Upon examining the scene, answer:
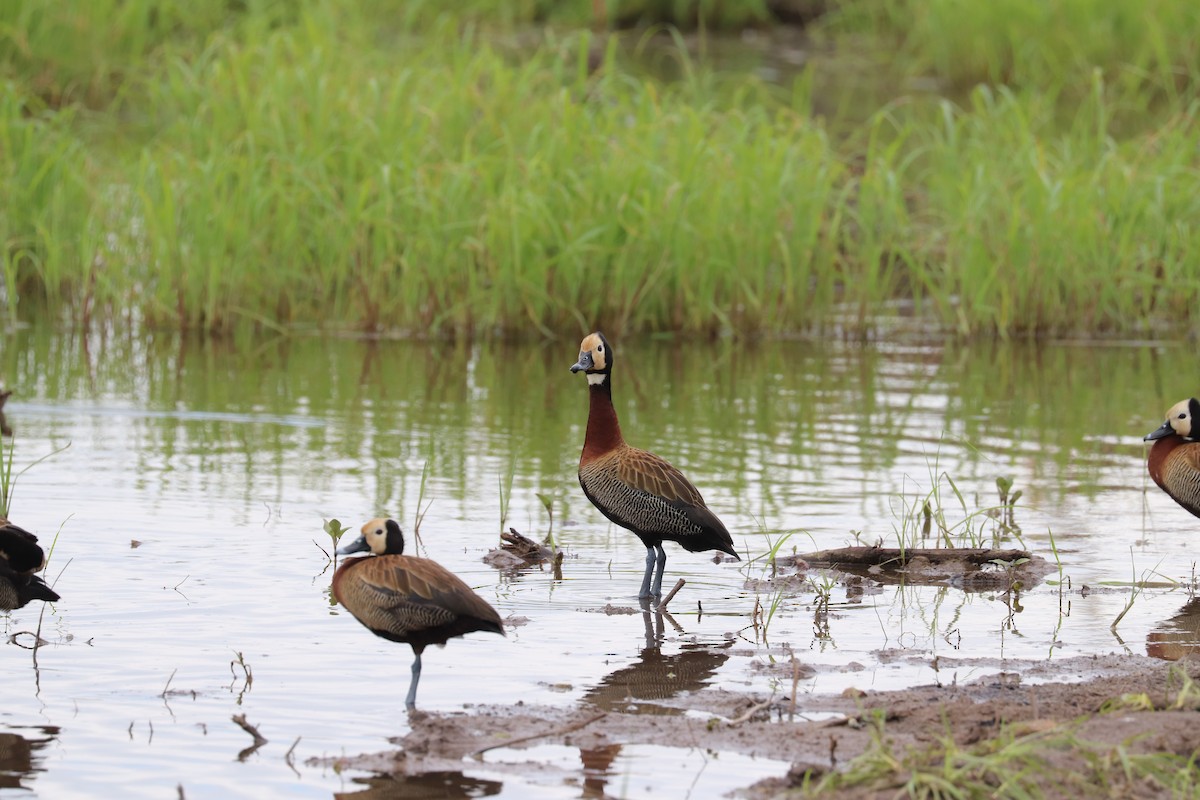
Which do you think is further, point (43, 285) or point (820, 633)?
point (43, 285)

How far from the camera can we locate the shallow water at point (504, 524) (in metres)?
5.67

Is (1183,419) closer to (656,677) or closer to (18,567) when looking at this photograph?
(656,677)

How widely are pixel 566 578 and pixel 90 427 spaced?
414cm

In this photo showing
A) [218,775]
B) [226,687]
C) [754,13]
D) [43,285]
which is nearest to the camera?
[218,775]

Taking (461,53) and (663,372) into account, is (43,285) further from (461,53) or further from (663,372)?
(663,372)

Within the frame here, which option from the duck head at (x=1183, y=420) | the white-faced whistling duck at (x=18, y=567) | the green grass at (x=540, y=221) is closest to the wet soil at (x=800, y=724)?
the white-faced whistling duck at (x=18, y=567)

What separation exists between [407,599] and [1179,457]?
12.6 ft

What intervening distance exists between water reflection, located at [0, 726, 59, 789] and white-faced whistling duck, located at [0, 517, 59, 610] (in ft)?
2.57

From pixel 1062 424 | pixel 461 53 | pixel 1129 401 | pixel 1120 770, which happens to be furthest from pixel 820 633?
pixel 461 53

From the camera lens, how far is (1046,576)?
25.0 ft

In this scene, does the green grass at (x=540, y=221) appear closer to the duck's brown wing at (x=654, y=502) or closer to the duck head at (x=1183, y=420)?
the duck head at (x=1183, y=420)

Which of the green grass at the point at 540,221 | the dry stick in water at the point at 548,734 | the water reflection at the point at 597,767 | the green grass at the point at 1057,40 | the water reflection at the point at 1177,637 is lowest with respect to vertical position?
the water reflection at the point at 597,767

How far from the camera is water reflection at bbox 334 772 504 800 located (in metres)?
4.98

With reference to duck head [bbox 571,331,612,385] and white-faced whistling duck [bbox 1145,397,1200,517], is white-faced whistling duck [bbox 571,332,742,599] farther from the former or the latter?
white-faced whistling duck [bbox 1145,397,1200,517]
